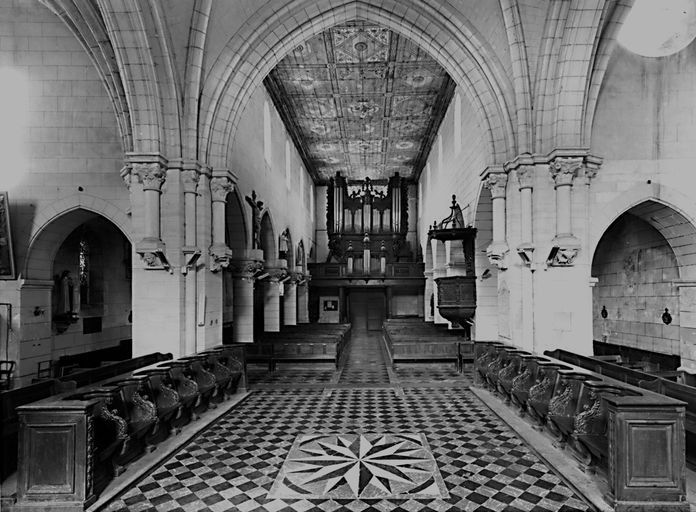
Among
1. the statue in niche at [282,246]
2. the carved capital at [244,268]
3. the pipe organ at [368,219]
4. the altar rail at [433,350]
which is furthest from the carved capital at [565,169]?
the pipe organ at [368,219]

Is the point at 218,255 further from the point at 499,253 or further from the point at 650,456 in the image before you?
the point at 650,456

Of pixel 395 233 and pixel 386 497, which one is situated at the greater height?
pixel 395 233

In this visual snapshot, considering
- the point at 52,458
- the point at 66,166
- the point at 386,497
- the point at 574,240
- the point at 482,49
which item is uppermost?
the point at 482,49

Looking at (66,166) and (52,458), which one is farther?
(66,166)

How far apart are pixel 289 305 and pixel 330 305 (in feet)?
22.9

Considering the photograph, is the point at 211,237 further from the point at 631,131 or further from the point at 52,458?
the point at 631,131

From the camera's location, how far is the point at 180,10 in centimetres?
936

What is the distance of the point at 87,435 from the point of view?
15.6 ft

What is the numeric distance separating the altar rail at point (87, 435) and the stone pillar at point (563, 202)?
24.0ft

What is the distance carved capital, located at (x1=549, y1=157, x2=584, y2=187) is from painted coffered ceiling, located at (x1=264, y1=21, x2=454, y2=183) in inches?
248

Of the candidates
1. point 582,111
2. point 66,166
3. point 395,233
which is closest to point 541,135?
point 582,111

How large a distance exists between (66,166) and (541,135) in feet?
35.4

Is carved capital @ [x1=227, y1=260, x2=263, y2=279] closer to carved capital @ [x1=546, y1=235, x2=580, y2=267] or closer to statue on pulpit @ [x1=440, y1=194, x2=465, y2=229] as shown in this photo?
statue on pulpit @ [x1=440, y1=194, x2=465, y2=229]

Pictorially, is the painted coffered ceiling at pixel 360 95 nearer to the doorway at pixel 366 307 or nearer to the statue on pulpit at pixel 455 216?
the statue on pulpit at pixel 455 216
